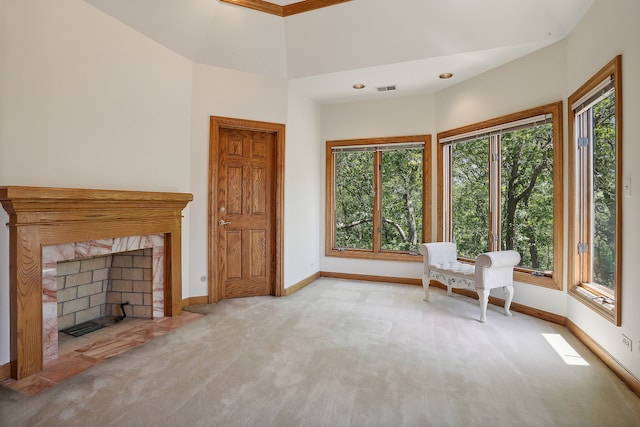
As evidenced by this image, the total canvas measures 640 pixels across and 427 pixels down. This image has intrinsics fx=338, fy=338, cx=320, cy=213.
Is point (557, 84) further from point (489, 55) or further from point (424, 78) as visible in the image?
point (424, 78)

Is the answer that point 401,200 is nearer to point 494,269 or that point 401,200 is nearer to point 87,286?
point 494,269

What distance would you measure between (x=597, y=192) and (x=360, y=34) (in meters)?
2.61

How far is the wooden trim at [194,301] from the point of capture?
3676 millimetres

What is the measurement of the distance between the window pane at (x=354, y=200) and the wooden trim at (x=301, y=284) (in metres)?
0.57

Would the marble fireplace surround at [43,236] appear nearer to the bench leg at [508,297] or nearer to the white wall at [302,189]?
the white wall at [302,189]

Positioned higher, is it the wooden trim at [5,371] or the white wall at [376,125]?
the white wall at [376,125]

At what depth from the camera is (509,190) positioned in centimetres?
382

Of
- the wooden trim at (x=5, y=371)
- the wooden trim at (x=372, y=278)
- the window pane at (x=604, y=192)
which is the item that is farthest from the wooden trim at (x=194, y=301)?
the window pane at (x=604, y=192)

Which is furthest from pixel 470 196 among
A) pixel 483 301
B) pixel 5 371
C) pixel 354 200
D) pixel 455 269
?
pixel 5 371

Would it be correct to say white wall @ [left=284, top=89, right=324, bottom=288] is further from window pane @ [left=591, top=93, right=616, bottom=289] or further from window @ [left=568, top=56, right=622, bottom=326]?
window pane @ [left=591, top=93, right=616, bottom=289]

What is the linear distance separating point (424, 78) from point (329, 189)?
1.99 meters

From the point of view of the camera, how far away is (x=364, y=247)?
510cm

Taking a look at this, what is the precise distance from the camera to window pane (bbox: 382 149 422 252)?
4805 millimetres

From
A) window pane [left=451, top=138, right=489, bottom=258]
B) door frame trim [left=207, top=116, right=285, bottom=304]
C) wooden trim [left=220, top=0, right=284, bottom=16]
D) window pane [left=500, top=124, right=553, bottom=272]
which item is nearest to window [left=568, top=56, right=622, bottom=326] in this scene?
window pane [left=500, top=124, right=553, bottom=272]
